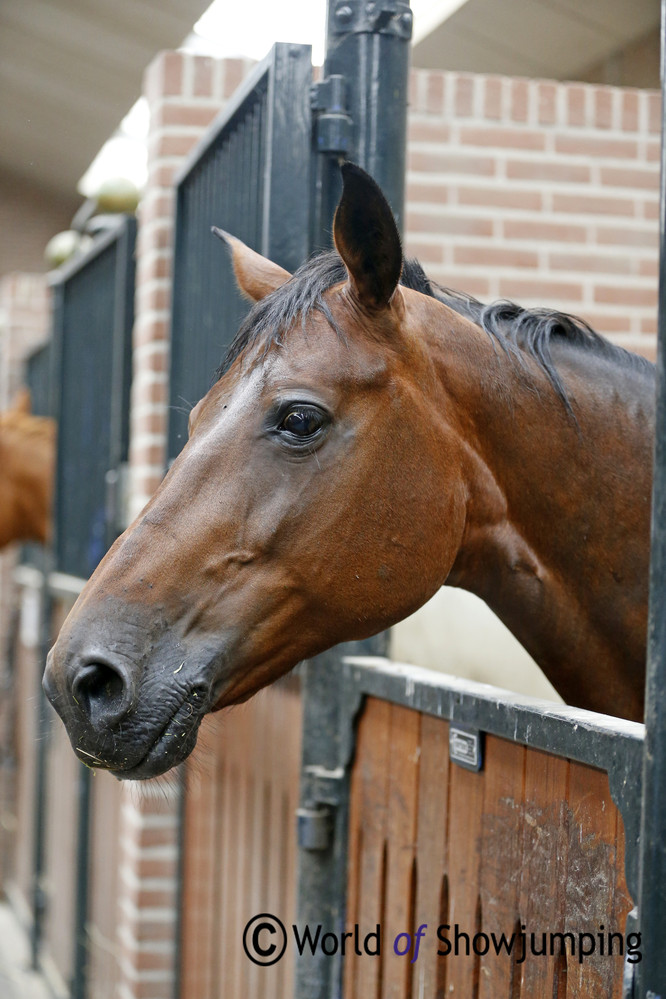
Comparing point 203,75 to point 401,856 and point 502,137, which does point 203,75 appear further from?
point 401,856

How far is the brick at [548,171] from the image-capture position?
→ 11.2ft

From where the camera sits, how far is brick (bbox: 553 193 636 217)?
346cm

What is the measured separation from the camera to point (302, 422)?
1.61 metres

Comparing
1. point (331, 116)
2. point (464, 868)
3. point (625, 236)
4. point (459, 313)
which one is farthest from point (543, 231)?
point (464, 868)

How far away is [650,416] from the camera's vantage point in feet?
6.45

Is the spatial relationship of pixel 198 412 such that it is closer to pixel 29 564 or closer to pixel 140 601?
pixel 140 601

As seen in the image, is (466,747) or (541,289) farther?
(541,289)

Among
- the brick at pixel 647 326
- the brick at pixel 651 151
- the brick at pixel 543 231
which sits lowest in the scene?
the brick at pixel 647 326

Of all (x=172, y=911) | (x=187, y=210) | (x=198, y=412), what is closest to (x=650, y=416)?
(x=198, y=412)

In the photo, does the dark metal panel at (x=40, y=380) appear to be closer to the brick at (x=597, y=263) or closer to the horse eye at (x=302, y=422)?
the brick at (x=597, y=263)

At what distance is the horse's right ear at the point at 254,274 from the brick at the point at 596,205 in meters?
→ 1.74

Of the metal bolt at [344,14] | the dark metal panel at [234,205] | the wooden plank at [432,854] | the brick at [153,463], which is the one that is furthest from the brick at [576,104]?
the wooden plank at [432,854]

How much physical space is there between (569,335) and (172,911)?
2.20m

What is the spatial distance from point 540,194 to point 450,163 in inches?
12.3
